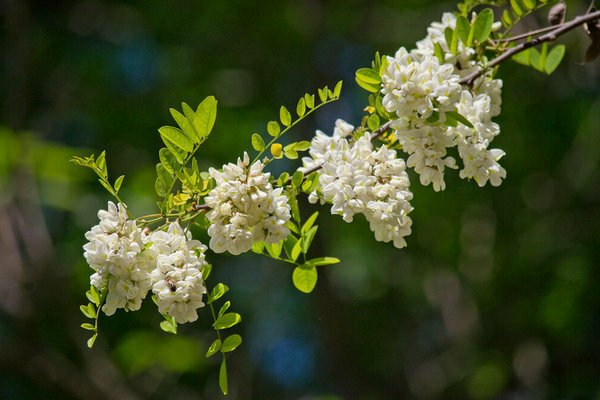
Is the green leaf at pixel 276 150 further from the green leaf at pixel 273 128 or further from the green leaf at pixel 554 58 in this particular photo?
the green leaf at pixel 554 58

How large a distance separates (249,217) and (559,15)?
1.27 meters

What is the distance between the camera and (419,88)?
1208mm

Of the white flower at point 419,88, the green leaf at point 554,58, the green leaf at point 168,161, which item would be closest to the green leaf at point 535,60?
the green leaf at point 554,58

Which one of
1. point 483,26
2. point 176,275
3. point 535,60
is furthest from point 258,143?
point 535,60

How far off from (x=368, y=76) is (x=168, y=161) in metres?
0.52

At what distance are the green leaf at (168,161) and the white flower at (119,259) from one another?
6.7 inches

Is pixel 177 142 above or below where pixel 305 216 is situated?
above

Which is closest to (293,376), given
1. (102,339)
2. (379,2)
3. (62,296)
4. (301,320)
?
(301,320)

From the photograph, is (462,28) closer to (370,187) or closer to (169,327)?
(370,187)

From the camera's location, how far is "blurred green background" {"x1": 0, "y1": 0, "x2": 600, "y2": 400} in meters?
4.88

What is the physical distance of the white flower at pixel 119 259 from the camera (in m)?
1.15

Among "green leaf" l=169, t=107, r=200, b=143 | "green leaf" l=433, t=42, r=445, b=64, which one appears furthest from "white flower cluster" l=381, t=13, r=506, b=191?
"green leaf" l=169, t=107, r=200, b=143

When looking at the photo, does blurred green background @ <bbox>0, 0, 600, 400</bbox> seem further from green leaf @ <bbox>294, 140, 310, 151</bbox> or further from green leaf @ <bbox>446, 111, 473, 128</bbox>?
green leaf @ <bbox>446, 111, 473, 128</bbox>

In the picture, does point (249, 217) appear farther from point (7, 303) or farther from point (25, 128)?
point (25, 128)
